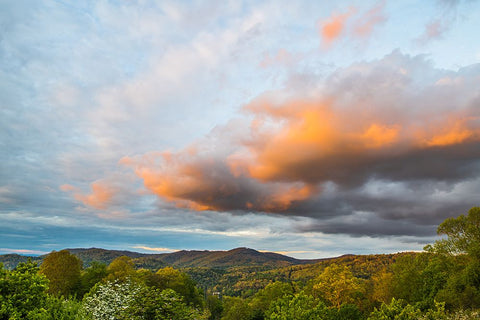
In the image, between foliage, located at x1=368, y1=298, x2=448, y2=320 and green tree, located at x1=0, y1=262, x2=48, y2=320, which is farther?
foliage, located at x1=368, y1=298, x2=448, y2=320

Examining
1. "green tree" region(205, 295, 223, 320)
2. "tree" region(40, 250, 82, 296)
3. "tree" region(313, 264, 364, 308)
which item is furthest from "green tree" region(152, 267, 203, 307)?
"tree" region(313, 264, 364, 308)

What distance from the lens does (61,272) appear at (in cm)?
7119

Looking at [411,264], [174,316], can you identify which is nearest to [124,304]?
[174,316]

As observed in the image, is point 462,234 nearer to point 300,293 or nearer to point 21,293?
point 300,293

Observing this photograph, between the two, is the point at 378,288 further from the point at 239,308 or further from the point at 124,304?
the point at 124,304

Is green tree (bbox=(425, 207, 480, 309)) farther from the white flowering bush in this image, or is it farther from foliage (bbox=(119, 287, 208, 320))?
the white flowering bush

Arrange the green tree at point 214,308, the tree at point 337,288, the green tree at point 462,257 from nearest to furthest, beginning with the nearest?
1. the green tree at point 462,257
2. the tree at point 337,288
3. the green tree at point 214,308

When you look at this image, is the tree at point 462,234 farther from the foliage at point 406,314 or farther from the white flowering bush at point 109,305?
the white flowering bush at point 109,305

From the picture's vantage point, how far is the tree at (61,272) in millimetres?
69938

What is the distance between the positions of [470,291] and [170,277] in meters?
72.3

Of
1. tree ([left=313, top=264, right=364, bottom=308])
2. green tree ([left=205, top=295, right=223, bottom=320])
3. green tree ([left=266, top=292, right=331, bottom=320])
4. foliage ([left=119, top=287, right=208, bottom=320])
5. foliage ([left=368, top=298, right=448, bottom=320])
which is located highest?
foliage ([left=119, top=287, right=208, bottom=320])

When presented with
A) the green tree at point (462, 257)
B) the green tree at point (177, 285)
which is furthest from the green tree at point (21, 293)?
the green tree at point (177, 285)

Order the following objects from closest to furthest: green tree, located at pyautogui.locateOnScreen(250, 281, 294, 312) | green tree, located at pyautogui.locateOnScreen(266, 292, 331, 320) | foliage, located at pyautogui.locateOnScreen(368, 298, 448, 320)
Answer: foliage, located at pyautogui.locateOnScreen(368, 298, 448, 320)
green tree, located at pyautogui.locateOnScreen(266, 292, 331, 320)
green tree, located at pyautogui.locateOnScreen(250, 281, 294, 312)

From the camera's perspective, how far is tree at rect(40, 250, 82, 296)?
69.9 metres
